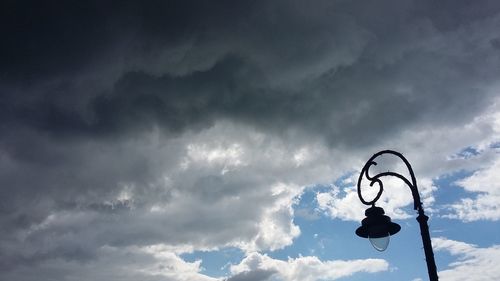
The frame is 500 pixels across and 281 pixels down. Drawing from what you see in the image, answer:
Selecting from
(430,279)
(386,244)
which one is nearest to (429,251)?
(430,279)

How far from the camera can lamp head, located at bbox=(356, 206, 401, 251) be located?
935cm

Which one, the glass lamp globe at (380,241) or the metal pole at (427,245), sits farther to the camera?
the glass lamp globe at (380,241)

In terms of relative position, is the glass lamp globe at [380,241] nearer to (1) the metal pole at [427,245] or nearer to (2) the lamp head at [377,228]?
(2) the lamp head at [377,228]

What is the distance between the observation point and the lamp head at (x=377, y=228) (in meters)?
9.35

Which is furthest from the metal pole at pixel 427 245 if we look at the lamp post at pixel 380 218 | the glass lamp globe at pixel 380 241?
the glass lamp globe at pixel 380 241

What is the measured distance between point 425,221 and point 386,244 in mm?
1125

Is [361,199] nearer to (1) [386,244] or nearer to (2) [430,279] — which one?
(1) [386,244]

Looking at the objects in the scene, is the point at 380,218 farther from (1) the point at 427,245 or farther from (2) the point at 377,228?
(1) the point at 427,245

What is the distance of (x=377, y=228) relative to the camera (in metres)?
9.41

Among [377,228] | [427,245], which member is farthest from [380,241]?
[427,245]

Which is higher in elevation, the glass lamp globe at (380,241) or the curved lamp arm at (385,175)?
the curved lamp arm at (385,175)

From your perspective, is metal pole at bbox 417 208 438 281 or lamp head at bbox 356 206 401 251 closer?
metal pole at bbox 417 208 438 281

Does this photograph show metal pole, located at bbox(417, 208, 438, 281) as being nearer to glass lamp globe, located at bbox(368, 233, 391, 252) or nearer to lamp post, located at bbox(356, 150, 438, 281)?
lamp post, located at bbox(356, 150, 438, 281)

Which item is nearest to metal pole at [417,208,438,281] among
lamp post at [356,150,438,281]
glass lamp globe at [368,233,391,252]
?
lamp post at [356,150,438,281]
